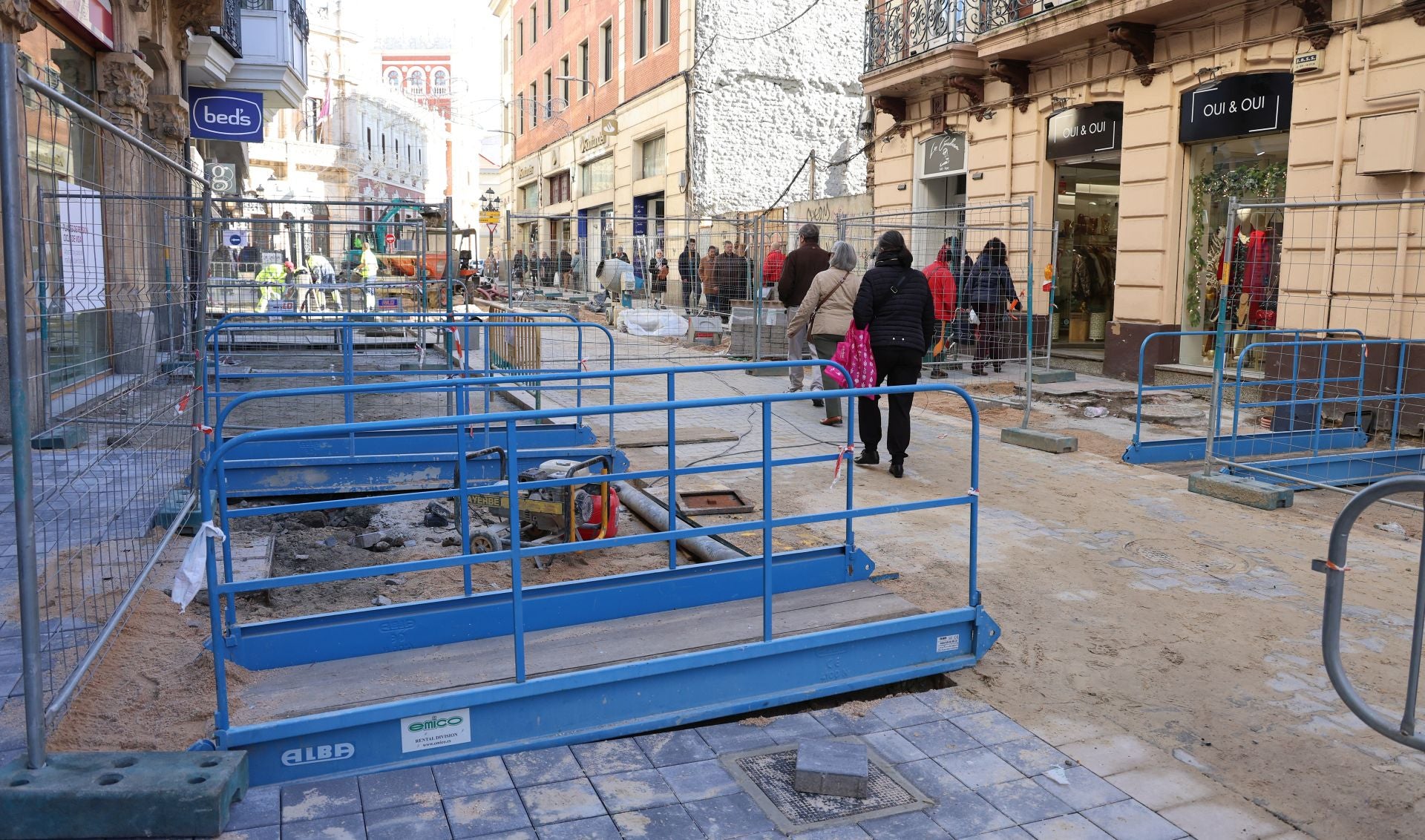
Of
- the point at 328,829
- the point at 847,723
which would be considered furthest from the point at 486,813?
the point at 847,723

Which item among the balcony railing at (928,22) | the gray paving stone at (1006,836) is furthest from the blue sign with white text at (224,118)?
the gray paving stone at (1006,836)

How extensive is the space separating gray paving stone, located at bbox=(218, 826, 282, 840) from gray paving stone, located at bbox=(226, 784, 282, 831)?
0.6 inches

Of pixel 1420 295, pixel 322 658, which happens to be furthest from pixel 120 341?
pixel 1420 295

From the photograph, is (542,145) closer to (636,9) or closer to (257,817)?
(636,9)

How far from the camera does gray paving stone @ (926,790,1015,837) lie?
A: 339 cm

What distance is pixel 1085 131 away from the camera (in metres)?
15.1

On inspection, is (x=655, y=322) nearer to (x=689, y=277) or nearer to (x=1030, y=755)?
(x=689, y=277)

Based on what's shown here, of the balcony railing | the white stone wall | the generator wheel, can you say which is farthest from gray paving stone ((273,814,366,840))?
the white stone wall

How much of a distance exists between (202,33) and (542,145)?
2780cm

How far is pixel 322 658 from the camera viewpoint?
4426 millimetres

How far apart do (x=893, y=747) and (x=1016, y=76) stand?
14.3 meters

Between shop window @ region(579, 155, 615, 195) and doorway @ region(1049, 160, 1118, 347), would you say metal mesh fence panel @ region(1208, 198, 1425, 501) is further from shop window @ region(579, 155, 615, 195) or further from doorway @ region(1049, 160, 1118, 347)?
shop window @ region(579, 155, 615, 195)

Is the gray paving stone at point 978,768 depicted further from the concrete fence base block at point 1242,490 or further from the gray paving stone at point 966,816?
the concrete fence base block at point 1242,490

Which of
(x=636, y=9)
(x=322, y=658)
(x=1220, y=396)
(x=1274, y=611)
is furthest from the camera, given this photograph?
(x=636, y=9)
